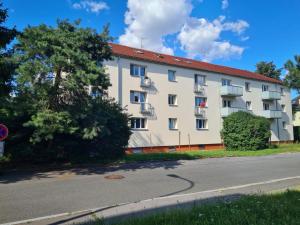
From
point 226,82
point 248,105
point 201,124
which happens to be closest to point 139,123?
point 201,124

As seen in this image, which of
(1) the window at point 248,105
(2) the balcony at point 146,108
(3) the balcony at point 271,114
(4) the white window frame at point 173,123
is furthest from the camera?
(3) the balcony at point 271,114

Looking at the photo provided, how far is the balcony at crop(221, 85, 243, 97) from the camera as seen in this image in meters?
37.3

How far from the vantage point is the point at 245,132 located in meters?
28.9

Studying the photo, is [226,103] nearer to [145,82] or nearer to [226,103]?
[226,103]

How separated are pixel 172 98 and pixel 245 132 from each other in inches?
340

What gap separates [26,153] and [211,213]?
36.7 feet

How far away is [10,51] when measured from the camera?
1395 cm

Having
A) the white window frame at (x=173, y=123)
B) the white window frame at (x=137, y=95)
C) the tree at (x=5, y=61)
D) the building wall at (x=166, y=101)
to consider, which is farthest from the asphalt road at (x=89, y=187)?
the white window frame at (x=173, y=123)

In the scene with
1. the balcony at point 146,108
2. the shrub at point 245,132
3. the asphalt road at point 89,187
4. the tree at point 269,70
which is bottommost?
the asphalt road at point 89,187

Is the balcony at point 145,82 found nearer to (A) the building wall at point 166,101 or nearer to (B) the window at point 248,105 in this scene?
(A) the building wall at point 166,101

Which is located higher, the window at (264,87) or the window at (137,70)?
the window at (264,87)

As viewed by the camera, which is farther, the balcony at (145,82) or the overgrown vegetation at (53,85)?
the balcony at (145,82)

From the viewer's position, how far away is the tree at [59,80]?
510 inches

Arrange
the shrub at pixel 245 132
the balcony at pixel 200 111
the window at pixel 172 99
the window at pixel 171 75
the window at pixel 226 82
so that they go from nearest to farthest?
the shrub at pixel 245 132 → the window at pixel 172 99 → the window at pixel 171 75 → the balcony at pixel 200 111 → the window at pixel 226 82
